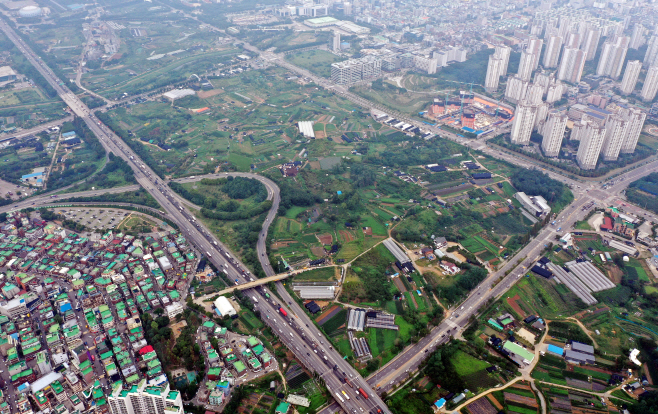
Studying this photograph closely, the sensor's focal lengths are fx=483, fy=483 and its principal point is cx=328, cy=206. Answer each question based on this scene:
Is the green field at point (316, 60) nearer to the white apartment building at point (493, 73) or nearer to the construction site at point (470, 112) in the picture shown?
the construction site at point (470, 112)

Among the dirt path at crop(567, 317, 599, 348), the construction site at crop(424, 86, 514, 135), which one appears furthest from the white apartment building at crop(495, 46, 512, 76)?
the dirt path at crop(567, 317, 599, 348)

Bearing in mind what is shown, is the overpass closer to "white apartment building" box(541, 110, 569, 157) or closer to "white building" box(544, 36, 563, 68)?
"white apartment building" box(541, 110, 569, 157)

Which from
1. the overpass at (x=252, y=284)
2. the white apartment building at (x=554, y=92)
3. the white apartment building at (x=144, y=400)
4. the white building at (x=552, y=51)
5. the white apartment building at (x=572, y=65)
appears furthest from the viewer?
the white building at (x=552, y=51)

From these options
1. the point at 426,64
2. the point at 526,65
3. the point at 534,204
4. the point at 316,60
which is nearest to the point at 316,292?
the point at 534,204

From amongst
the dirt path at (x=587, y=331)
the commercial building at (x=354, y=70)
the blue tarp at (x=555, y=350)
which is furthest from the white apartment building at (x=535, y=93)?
the blue tarp at (x=555, y=350)

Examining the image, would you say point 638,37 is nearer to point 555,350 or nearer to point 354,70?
point 354,70

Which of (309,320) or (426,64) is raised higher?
(426,64)
